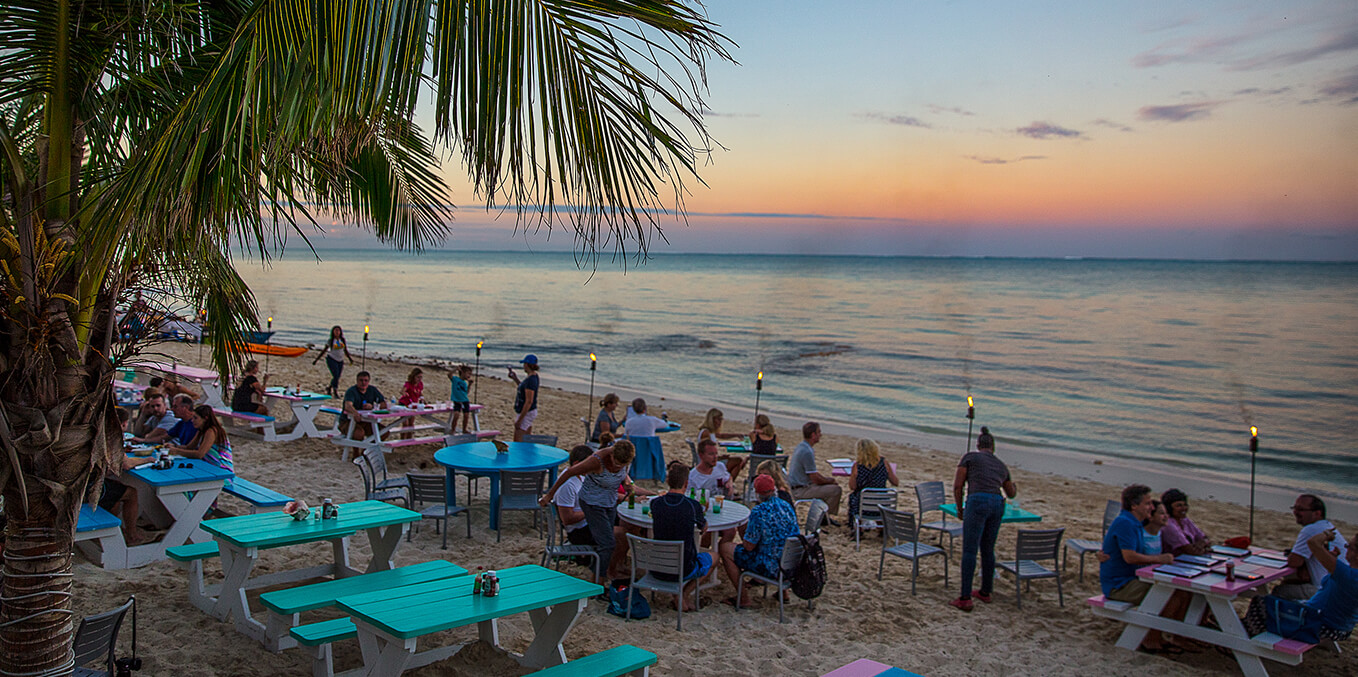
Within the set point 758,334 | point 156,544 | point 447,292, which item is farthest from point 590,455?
point 447,292

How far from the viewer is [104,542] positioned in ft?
21.2

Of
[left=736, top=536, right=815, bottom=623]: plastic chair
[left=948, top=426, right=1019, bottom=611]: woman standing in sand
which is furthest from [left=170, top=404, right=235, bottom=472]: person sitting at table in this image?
[left=948, top=426, right=1019, bottom=611]: woman standing in sand

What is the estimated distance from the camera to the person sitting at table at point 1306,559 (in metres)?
6.32

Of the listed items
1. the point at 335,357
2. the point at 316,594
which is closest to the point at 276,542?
the point at 316,594

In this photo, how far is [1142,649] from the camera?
20.4 ft

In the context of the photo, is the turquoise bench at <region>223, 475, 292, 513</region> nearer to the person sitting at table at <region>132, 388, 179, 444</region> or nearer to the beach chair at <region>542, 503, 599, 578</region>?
the person sitting at table at <region>132, 388, 179, 444</region>

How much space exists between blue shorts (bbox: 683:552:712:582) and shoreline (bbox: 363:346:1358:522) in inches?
326

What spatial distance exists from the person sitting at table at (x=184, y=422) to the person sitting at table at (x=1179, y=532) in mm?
8508

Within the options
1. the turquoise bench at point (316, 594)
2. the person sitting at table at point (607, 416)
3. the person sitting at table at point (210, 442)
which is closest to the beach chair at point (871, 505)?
the person sitting at table at point (607, 416)

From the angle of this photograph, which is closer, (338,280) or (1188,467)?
(1188,467)

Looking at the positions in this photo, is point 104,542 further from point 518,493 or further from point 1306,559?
point 1306,559

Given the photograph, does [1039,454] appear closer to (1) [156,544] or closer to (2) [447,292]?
(1) [156,544]

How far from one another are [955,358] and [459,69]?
123 feet

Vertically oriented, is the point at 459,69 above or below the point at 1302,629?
above
